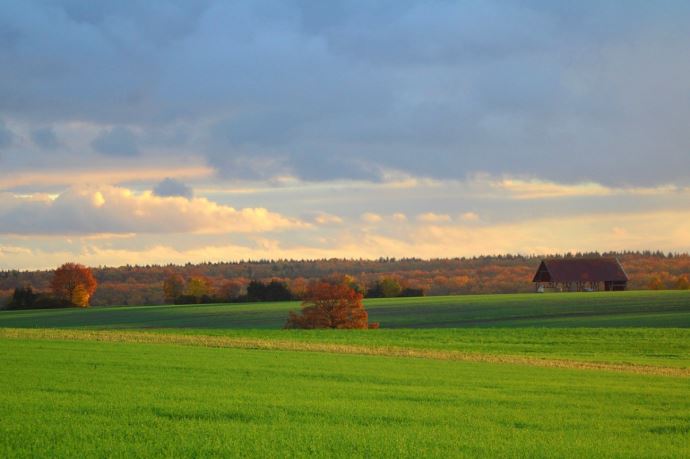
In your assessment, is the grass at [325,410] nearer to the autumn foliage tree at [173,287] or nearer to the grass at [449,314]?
the grass at [449,314]

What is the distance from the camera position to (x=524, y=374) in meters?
29.1

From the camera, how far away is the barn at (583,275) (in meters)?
122

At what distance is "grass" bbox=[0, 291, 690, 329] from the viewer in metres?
69.5

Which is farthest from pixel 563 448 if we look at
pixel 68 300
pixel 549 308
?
pixel 68 300

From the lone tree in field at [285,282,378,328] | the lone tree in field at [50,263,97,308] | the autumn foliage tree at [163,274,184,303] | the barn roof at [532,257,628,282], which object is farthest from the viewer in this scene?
the autumn foliage tree at [163,274,184,303]

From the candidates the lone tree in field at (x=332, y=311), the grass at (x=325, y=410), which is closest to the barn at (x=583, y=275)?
the lone tree in field at (x=332, y=311)

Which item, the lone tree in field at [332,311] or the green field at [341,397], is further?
the lone tree in field at [332,311]

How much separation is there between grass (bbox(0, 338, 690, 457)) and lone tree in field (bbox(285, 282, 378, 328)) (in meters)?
38.1

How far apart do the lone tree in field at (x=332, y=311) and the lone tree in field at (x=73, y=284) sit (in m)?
53.6

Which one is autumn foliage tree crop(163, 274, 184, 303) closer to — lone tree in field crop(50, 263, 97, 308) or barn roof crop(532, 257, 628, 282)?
lone tree in field crop(50, 263, 97, 308)

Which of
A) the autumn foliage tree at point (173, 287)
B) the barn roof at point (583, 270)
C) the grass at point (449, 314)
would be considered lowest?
the grass at point (449, 314)

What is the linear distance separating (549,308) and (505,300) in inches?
501

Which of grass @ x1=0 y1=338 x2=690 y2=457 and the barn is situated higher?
the barn

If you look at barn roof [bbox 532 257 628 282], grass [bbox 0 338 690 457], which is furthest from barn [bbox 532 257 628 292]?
grass [bbox 0 338 690 457]
